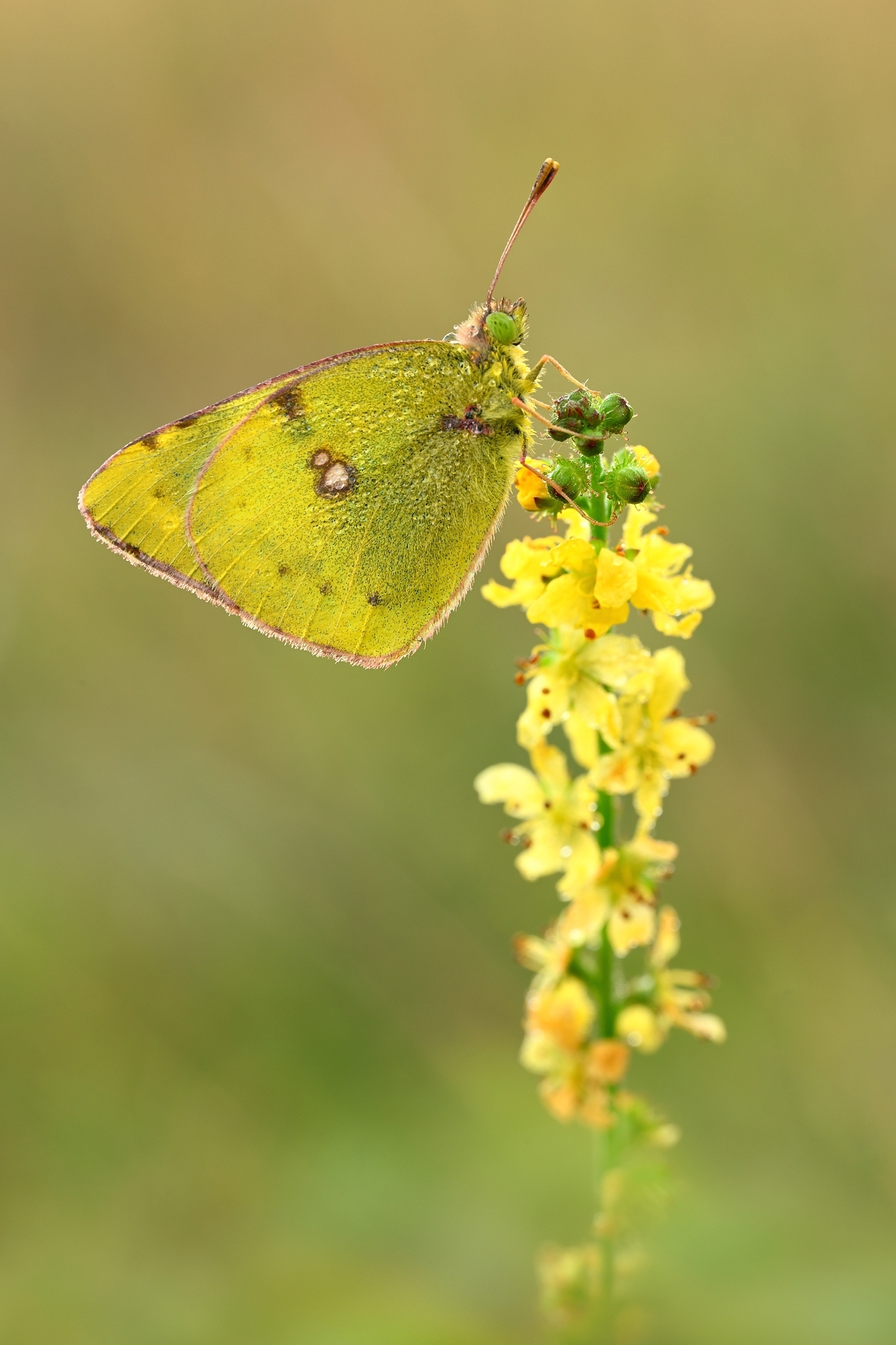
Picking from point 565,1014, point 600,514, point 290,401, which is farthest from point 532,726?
point 290,401

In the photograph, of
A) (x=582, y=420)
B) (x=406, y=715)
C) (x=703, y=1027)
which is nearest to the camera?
(x=582, y=420)

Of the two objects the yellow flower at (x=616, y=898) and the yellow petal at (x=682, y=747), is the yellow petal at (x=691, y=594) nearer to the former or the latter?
the yellow petal at (x=682, y=747)

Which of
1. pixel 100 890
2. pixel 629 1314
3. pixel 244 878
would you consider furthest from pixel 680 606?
pixel 100 890

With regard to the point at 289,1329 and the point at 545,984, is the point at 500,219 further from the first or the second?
the point at 289,1329

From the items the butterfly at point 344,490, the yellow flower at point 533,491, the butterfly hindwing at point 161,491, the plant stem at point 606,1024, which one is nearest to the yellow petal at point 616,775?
the plant stem at point 606,1024

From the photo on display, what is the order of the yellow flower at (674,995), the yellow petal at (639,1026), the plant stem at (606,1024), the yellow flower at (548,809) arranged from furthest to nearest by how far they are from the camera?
the yellow flower at (548,809), the yellow flower at (674,995), the yellow petal at (639,1026), the plant stem at (606,1024)

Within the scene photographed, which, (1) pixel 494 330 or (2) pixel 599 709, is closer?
(2) pixel 599 709

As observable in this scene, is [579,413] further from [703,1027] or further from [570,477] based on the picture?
[703,1027]
